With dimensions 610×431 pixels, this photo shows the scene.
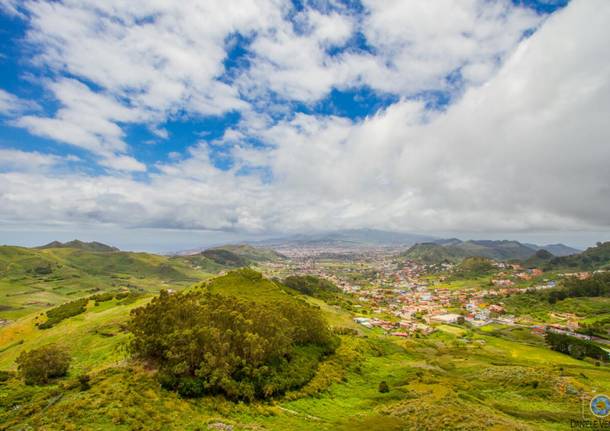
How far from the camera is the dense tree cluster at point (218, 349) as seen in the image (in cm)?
3538

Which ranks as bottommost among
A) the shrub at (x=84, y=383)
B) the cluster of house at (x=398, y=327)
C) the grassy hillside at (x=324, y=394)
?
the cluster of house at (x=398, y=327)

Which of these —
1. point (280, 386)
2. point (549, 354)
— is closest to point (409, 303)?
point (549, 354)

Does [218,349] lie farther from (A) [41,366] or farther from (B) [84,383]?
(A) [41,366]

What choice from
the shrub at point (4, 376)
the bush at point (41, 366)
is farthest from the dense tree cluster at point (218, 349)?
the shrub at point (4, 376)

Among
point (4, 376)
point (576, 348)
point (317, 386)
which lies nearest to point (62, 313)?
point (4, 376)

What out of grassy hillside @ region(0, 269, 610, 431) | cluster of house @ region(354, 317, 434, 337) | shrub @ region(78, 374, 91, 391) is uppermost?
shrub @ region(78, 374, 91, 391)

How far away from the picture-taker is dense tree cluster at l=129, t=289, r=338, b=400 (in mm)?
35375

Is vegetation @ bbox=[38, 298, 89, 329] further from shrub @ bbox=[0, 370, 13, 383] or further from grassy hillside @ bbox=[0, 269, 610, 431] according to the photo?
shrub @ bbox=[0, 370, 13, 383]

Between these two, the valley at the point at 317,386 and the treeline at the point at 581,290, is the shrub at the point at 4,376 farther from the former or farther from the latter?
the treeline at the point at 581,290

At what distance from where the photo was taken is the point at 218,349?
3741 cm

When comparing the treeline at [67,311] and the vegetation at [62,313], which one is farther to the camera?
the treeline at [67,311]

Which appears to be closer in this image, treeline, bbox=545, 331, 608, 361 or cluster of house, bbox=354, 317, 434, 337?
treeline, bbox=545, 331, 608, 361

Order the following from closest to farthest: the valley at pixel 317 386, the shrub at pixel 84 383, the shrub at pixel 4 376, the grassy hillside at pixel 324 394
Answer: the grassy hillside at pixel 324 394 < the valley at pixel 317 386 < the shrub at pixel 84 383 < the shrub at pixel 4 376

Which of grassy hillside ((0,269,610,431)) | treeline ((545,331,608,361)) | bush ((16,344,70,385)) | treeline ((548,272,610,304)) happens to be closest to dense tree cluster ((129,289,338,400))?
grassy hillside ((0,269,610,431))
